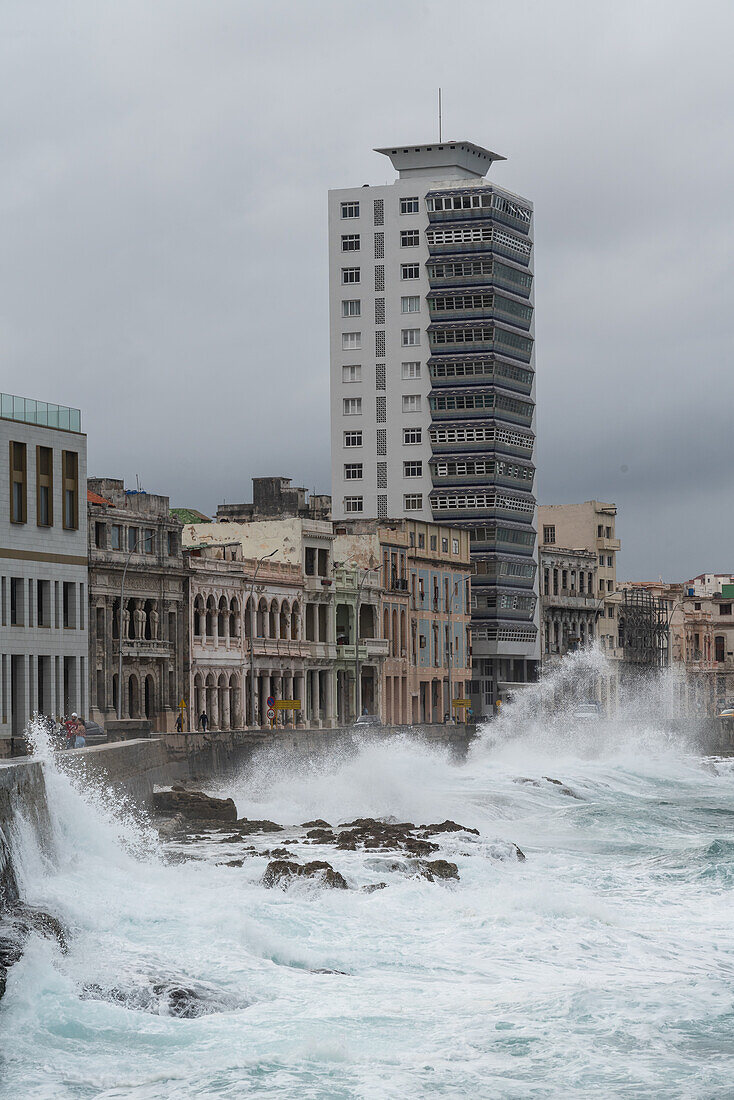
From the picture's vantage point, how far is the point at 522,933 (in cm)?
3172

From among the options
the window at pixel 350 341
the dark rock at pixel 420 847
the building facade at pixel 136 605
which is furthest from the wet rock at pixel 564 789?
the window at pixel 350 341

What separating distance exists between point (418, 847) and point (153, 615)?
42316 mm

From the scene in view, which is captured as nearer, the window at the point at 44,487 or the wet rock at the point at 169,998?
the wet rock at the point at 169,998

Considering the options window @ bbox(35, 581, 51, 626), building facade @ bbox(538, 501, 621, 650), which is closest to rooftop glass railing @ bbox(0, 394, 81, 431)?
window @ bbox(35, 581, 51, 626)

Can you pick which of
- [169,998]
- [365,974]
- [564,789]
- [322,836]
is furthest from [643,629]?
[169,998]

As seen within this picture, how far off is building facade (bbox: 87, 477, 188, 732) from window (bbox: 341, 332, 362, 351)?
49540 mm

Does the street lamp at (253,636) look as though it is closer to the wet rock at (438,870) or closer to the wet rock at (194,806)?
the wet rock at (194,806)

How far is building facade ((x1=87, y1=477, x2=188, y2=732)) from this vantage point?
78.7 m

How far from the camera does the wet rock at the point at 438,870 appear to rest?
123 feet

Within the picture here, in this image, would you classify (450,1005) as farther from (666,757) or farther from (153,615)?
(666,757)

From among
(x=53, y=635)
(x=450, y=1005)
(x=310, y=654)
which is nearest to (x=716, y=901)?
(x=450, y=1005)

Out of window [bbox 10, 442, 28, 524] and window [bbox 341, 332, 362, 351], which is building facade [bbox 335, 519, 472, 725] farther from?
window [bbox 10, 442, 28, 524]

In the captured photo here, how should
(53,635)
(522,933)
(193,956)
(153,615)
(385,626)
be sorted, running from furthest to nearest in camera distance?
(385,626)
(153,615)
(53,635)
(522,933)
(193,956)

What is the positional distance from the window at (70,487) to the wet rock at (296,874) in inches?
1568
